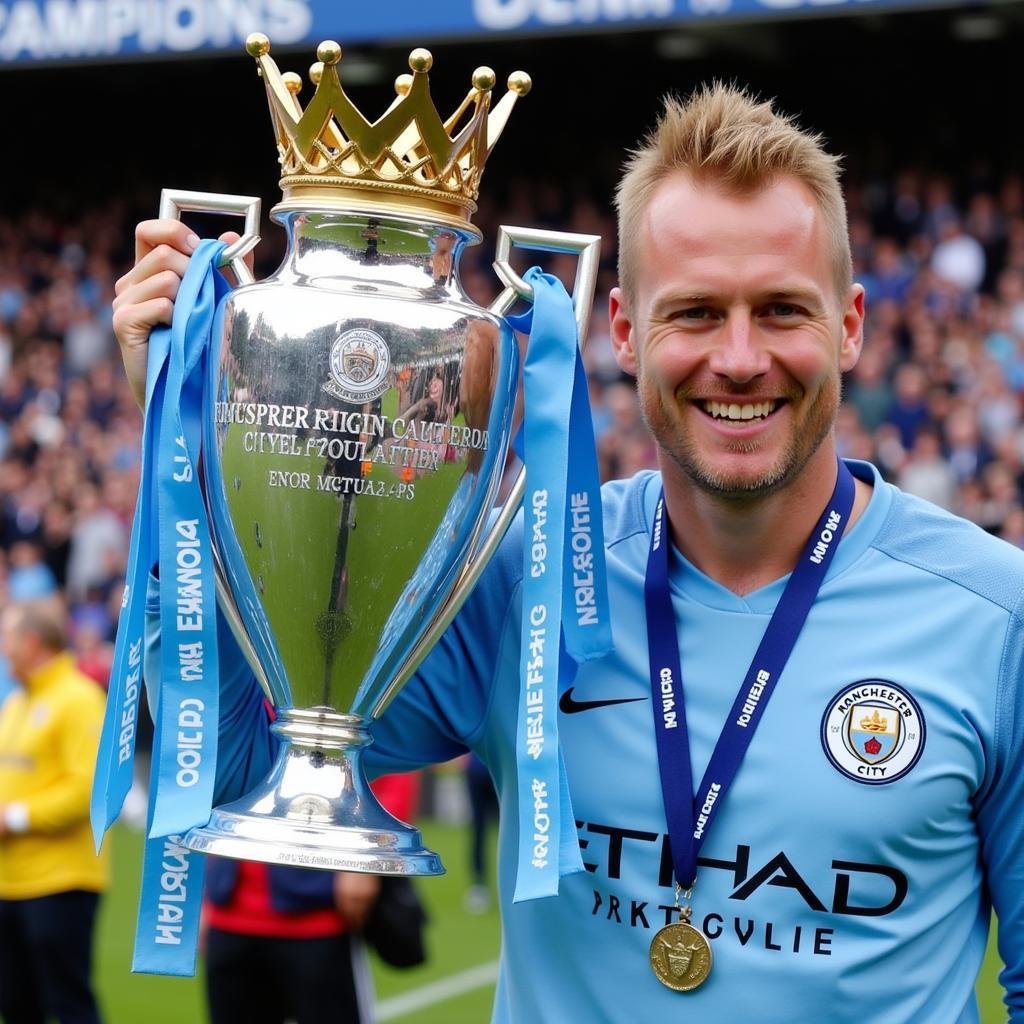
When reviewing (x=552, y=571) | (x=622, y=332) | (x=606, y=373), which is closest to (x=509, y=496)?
(x=552, y=571)

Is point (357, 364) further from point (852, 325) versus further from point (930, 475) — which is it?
point (930, 475)

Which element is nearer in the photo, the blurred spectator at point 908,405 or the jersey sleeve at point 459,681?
the jersey sleeve at point 459,681

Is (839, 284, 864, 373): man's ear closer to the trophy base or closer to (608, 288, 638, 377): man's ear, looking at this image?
(608, 288, 638, 377): man's ear

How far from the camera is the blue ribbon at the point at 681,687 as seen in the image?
71.8 inches

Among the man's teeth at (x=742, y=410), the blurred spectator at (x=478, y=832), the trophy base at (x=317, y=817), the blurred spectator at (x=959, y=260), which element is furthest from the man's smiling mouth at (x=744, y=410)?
the blurred spectator at (x=959, y=260)

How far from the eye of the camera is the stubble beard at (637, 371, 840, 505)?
5.96 ft

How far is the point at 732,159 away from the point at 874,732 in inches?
24.7

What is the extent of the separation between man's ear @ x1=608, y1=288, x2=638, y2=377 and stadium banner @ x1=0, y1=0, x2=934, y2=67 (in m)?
10.4

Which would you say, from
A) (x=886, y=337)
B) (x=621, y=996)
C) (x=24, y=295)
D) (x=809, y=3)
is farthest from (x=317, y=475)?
(x=24, y=295)

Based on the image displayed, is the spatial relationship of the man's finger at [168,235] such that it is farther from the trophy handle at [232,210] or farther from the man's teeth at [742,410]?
the man's teeth at [742,410]

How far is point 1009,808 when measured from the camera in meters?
1.82

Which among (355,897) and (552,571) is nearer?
(552,571)

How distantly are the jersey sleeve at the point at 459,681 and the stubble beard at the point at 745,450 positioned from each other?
288mm

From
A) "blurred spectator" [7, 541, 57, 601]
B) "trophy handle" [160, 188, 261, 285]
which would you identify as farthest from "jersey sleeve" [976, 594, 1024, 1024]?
"blurred spectator" [7, 541, 57, 601]
